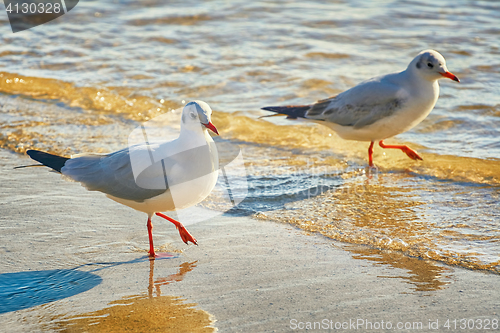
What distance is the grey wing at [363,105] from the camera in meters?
6.09

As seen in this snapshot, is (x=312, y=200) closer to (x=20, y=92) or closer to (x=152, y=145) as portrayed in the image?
(x=152, y=145)

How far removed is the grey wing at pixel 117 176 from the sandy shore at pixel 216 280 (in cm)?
44

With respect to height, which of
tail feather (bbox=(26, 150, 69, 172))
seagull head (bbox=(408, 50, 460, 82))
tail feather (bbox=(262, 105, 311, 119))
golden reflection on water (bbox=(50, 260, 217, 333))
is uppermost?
seagull head (bbox=(408, 50, 460, 82))

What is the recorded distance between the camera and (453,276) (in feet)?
11.8

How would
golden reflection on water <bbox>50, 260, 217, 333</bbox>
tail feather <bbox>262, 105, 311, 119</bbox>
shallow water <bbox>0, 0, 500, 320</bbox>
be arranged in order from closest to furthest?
golden reflection on water <bbox>50, 260, 217, 333</bbox> < shallow water <bbox>0, 0, 500, 320</bbox> < tail feather <bbox>262, 105, 311, 119</bbox>

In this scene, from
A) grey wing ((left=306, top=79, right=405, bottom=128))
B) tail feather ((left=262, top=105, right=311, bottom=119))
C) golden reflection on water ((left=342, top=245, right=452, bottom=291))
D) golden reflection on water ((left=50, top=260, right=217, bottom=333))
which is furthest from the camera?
tail feather ((left=262, top=105, right=311, bottom=119))

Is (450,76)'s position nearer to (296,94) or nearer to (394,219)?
(394,219)

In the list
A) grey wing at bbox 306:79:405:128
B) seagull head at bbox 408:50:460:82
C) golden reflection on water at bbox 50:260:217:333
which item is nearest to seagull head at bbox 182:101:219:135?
golden reflection on water at bbox 50:260:217:333

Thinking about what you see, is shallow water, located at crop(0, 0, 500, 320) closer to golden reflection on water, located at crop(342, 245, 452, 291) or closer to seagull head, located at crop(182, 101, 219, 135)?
golden reflection on water, located at crop(342, 245, 452, 291)

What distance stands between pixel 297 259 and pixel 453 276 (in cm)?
102

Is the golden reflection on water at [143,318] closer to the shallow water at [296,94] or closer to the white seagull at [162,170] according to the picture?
the white seagull at [162,170]

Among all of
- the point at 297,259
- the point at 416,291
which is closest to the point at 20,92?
the point at 297,259

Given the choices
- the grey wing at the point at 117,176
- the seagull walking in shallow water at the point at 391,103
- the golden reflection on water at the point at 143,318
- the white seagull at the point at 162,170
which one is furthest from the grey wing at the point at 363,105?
the golden reflection on water at the point at 143,318

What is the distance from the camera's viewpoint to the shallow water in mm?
4824
